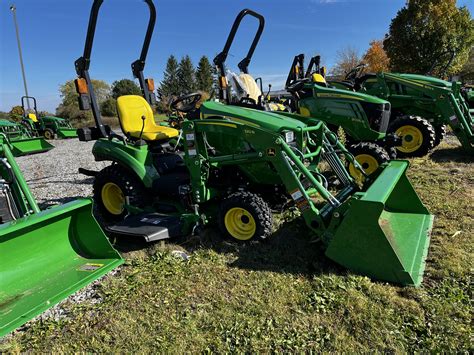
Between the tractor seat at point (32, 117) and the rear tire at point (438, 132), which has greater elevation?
the tractor seat at point (32, 117)

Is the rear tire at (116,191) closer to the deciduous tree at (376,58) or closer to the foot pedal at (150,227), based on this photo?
the foot pedal at (150,227)

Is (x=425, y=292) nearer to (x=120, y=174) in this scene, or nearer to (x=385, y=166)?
(x=385, y=166)

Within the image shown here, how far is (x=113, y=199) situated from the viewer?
4.91 m

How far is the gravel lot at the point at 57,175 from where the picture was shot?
6465 mm

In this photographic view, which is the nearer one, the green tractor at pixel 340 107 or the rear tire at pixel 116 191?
the rear tire at pixel 116 191

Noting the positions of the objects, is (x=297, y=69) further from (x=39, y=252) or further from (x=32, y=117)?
(x=32, y=117)

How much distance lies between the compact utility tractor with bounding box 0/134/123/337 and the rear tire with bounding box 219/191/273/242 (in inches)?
42.9

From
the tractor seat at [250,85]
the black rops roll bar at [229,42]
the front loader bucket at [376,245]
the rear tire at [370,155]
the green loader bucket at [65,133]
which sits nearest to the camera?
the front loader bucket at [376,245]

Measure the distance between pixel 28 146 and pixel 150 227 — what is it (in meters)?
10.8

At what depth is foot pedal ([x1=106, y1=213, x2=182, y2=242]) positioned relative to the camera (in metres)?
3.74

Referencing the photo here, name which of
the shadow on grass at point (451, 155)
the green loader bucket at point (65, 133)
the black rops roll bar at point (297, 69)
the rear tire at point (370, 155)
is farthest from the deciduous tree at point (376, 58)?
the rear tire at point (370, 155)

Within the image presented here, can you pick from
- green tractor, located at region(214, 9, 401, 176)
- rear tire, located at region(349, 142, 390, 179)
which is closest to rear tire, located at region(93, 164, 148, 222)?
green tractor, located at region(214, 9, 401, 176)

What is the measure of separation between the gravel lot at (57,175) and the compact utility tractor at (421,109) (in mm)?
5716

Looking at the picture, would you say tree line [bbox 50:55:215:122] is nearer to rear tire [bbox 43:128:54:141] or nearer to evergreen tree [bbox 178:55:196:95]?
evergreen tree [bbox 178:55:196:95]
